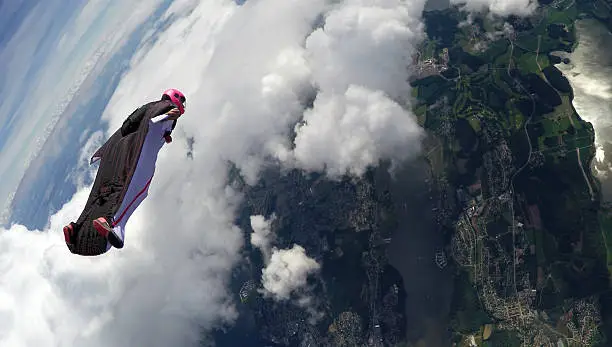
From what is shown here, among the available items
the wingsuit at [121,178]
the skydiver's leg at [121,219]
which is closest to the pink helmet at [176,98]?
the wingsuit at [121,178]

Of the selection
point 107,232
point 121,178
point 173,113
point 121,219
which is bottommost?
point 121,219

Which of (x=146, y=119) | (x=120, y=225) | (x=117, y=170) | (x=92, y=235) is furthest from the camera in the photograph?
(x=146, y=119)

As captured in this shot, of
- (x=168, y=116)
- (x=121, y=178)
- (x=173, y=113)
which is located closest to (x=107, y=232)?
(x=121, y=178)

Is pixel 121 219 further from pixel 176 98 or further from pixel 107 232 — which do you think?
pixel 176 98

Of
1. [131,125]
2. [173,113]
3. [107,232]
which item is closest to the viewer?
[107,232]

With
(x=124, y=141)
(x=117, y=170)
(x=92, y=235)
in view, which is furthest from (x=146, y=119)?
(x=92, y=235)

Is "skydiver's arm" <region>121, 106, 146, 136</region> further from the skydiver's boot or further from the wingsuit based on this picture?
the skydiver's boot

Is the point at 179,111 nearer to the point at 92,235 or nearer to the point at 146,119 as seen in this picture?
the point at 146,119

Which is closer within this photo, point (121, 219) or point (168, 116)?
point (121, 219)
